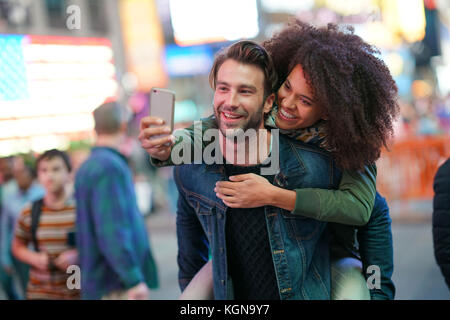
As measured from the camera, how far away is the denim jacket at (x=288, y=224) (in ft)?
6.50

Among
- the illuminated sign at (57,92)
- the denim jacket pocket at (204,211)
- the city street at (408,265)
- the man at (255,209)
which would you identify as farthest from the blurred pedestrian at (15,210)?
the man at (255,209)

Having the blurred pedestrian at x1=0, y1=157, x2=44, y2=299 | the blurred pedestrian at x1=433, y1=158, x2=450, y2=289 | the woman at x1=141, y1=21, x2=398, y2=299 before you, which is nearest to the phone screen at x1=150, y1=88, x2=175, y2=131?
the woman at x1=141, y1=21, x2=398, y2=299

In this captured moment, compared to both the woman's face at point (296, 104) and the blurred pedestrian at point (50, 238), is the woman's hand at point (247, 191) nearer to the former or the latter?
the woman's face at point (296, 104)

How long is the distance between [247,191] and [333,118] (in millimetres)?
485

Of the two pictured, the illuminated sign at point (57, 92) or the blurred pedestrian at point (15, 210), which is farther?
the illuminated sign at point (57, 92)

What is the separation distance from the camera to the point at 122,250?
10.6ft

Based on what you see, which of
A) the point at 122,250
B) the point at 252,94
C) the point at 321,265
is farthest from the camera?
the point at 122,250

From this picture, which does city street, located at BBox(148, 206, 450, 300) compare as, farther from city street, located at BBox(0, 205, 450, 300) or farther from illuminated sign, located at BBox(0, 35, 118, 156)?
illuminated sign, located at BBox(0, 35, 118, 156)

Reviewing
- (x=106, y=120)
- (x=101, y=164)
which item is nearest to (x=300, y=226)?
(x=101, y=164)

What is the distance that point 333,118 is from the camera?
1.92m

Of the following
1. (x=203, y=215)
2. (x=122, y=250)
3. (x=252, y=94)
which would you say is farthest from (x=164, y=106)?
(x=122, y=250)

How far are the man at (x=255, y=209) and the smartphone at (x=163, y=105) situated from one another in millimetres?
233

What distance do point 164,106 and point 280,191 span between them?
1.88 ft

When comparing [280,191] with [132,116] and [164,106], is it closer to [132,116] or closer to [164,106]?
[164,106]
